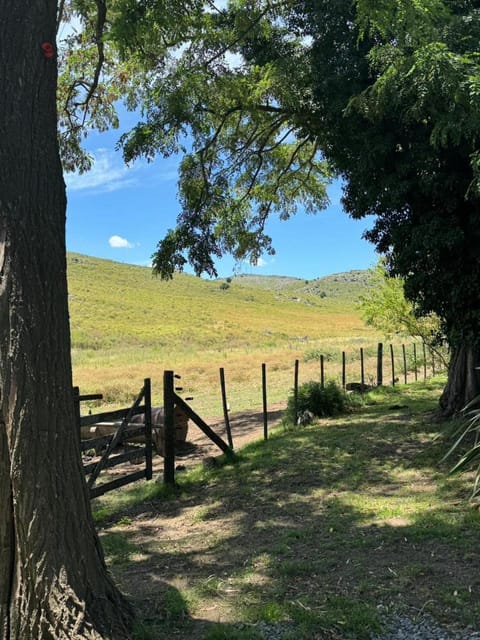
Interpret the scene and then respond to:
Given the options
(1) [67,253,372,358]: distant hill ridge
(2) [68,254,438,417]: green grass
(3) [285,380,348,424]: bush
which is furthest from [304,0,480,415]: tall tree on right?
(1) [67,253,372,358]: distant hill ridge

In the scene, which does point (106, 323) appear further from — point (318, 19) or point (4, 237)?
point (4, 237)

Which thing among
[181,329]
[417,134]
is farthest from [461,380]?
[181,329]

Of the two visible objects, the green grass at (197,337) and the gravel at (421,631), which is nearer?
the gravel at (421,631)

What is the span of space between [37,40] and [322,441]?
839 cm

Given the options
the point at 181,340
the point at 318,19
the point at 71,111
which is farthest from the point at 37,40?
the point at 181,340

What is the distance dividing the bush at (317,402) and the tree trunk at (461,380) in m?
3.18

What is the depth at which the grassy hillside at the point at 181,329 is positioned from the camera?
2998 centimetres

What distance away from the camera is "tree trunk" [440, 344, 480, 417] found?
10.3 meters

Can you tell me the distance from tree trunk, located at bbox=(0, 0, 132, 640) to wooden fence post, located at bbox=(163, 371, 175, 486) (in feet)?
15.2

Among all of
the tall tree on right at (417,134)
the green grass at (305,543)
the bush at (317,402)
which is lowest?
the green grass at (305,543)

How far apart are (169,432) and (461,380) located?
5.75 meters

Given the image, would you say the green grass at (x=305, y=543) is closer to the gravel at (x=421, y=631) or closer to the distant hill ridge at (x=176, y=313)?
the gravel at (x=421, y=631)

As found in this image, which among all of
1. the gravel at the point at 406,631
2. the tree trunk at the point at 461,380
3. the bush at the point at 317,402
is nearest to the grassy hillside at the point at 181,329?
the bush at the point at 317,402

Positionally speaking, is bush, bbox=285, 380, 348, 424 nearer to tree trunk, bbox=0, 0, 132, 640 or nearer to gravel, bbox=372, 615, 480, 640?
gravel, bbox=372, 615, 480, 640
